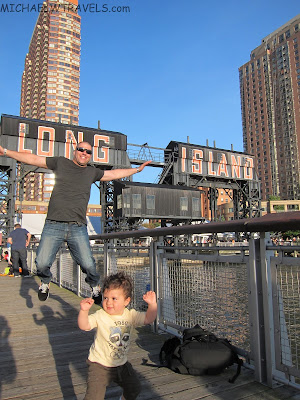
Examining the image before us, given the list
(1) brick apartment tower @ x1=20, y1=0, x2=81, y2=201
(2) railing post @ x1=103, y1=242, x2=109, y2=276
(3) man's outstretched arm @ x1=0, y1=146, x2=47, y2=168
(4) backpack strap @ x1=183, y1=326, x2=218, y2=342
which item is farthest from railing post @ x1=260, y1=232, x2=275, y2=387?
(1) brick apartment tower @ x1=20, y1=0, x2=81, y2=201

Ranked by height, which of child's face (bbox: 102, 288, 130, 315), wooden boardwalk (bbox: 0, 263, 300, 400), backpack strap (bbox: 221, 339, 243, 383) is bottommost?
wooden boardwalk (bbox: 0, 263, 300, 400)

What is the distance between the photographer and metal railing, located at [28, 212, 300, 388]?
243 cm

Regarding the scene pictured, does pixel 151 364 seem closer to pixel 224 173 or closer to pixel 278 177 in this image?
pixel 224 173

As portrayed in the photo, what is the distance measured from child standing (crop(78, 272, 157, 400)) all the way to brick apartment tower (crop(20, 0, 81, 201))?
13279 centimetres

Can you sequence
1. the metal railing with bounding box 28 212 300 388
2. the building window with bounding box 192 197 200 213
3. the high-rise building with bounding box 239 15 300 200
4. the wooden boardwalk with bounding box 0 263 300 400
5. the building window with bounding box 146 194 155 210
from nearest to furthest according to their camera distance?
the wooden boardwalk with bounding box 0 263 300 400, the metal railing with bounding box 28 212 300 388, the building window with bounding box 146 194 155 210, the building window with bounding box 192 197 200 213, the high-rise building with bounding box 239 15 300 200

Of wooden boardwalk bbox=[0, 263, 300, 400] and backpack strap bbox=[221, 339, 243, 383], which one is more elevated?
backpack strap bbox=[221, 339, 243, 383]

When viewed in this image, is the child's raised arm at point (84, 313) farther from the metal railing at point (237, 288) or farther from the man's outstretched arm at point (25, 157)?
the man's outstretched arm at point (25, 157)

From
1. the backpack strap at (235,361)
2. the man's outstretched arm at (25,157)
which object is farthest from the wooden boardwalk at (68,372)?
the man's outstretched arm at (25,157)

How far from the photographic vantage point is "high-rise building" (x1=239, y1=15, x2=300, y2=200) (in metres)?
132

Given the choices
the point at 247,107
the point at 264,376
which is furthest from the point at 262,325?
the point at 247,107

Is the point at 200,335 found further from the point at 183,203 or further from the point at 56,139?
the point at 183,203

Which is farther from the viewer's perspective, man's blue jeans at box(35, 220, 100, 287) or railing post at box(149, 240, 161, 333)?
railing post at box(149, 240, 161, 333)

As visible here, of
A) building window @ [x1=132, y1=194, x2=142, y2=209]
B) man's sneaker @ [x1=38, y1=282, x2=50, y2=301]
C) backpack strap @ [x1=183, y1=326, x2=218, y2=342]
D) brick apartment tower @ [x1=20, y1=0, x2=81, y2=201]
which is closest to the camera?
backpack strap @ [x1=183, y1=326, x2=218, y2=342]

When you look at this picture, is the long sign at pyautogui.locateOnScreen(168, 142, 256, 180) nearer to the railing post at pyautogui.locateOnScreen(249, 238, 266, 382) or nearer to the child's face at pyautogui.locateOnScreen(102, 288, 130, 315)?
the railing post at pyautogui.locateOnScreen(249, 238, 266, 382)
